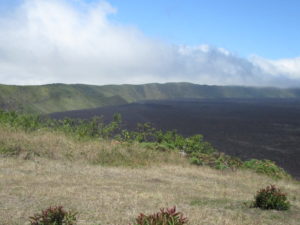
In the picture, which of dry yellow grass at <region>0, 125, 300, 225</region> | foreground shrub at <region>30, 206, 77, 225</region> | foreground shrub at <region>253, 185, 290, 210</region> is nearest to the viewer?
foreground shrub at <region>30, 206, 77, 225</region>

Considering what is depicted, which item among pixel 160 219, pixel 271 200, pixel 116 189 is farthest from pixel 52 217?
pixel 271 200

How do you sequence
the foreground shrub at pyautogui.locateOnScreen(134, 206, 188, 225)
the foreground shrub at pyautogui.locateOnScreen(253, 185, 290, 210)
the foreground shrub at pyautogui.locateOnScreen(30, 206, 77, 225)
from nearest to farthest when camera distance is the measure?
the foreground shrub at pyautogui.locateOnScreen(134, 206, 188, 225)
the foreground shrub at pyautogui.locateOnScreen(30, 206, 77, 225)
the foreground shrub at pyautogui.locateOnScreen(253, 185, 290, 210)

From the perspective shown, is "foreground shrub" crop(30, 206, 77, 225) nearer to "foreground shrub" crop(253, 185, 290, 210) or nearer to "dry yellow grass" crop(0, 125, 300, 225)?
"dry yellow grass" crop(0, 125, 300, 225)

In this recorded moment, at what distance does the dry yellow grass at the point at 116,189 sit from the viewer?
37.3 feet

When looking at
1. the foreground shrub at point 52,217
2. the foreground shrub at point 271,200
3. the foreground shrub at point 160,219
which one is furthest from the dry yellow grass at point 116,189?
the foreground shrub at point 160,219

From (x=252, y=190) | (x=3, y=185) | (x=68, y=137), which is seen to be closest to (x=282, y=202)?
(x=252, y=190)

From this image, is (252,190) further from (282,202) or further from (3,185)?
Result: (3,185)

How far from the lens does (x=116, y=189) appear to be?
1596 cm

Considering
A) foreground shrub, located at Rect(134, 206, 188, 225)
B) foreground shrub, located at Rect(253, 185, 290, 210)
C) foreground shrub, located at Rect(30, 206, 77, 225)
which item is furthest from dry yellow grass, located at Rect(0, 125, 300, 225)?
foreground shrub, located at Rect(134, 206, 188, 225)

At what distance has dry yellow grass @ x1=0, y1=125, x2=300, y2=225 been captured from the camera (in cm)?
1138

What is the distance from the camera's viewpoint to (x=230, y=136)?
94.1 meters

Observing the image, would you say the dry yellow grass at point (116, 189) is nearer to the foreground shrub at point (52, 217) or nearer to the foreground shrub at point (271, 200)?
the foreground shrub at point (271, 200)

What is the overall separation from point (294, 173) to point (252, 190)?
34.8 metres

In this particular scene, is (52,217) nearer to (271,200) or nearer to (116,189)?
(116,189)
